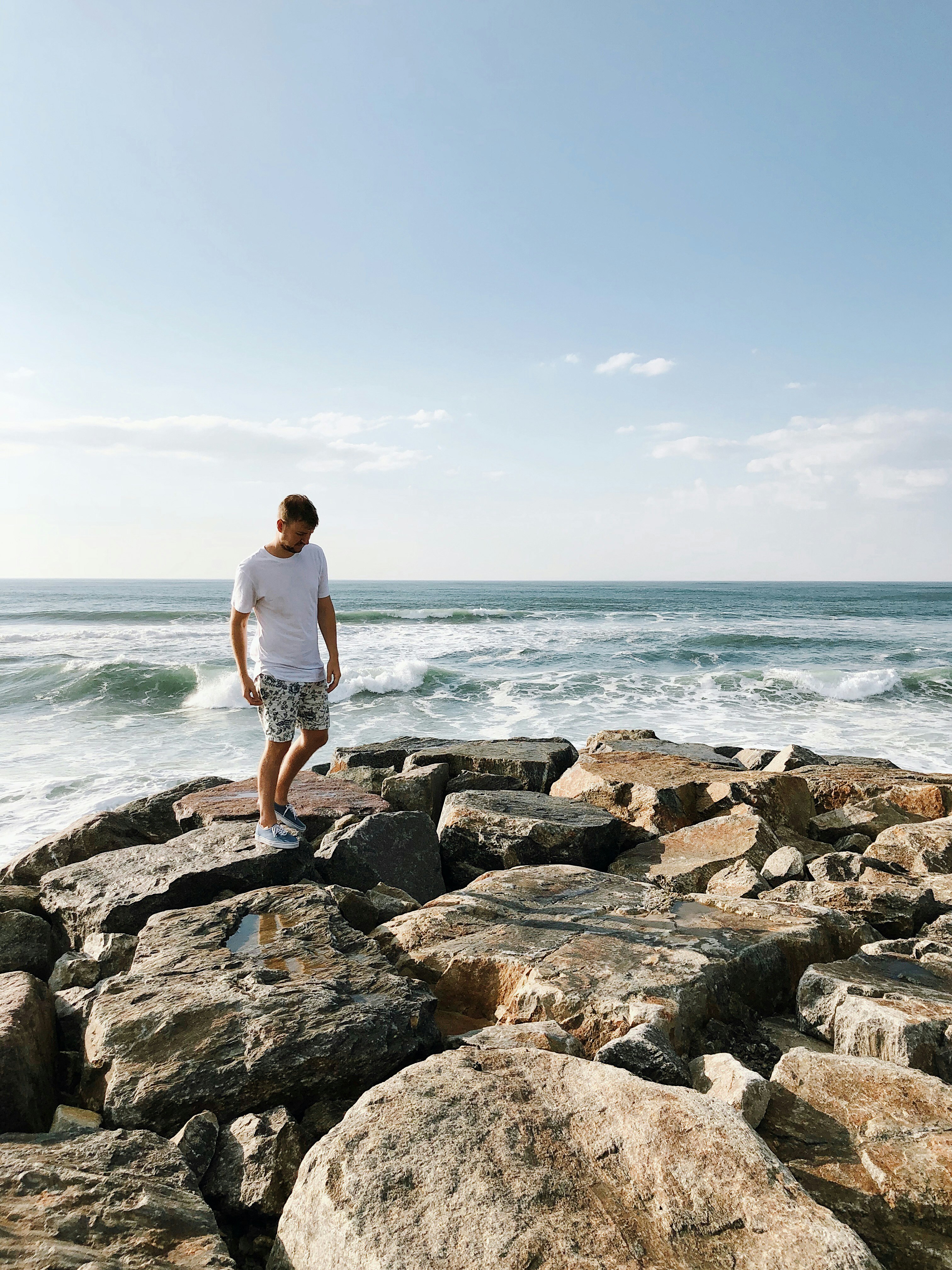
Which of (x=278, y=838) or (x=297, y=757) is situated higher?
(x=297, y=757)

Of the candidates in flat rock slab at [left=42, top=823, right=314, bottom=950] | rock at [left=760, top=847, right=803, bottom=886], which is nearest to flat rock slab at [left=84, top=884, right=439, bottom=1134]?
flat rock slab at [left=42, top=823, right=314, bottom=950]

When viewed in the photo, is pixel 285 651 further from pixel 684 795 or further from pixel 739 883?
pixel 684 795

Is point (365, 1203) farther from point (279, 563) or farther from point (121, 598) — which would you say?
point (121, 598)

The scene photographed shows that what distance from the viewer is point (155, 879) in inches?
145

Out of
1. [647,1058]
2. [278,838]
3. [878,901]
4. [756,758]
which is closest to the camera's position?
[647,1058]

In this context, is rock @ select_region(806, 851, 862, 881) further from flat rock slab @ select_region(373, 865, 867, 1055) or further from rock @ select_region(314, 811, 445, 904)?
rock @ select_region(314, 811, 445, 904)

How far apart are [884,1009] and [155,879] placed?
3.16m

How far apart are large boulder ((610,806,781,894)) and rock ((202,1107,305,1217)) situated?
8.57 ft

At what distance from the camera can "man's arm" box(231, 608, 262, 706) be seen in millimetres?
3961

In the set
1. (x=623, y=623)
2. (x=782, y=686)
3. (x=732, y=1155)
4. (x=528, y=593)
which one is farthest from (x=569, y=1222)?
(x=528, y=593)

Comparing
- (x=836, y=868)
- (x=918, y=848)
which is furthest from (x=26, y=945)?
(x=918, y=848)

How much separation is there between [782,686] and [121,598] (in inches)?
1651

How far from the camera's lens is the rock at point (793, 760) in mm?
7285

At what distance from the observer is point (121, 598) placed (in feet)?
154
